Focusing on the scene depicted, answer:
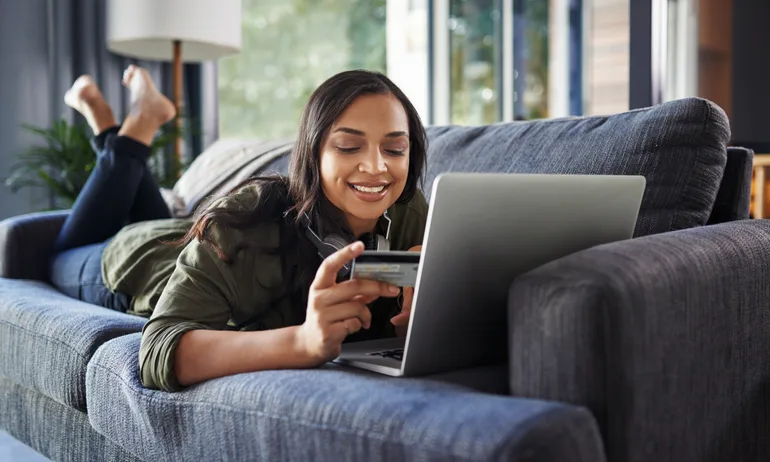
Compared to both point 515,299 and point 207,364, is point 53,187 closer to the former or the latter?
point 207,364

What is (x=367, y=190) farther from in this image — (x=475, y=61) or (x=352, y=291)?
(x=475, y=61)

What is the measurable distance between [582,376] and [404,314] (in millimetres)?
387

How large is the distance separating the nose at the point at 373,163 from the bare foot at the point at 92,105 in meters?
1.43

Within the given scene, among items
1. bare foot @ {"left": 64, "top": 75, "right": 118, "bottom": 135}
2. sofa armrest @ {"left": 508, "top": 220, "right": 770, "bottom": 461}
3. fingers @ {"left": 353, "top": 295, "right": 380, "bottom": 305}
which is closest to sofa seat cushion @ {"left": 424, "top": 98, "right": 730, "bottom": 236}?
sofa armrest @ {"left": 508, "top": 220, "right": 770, "bottom": 461}

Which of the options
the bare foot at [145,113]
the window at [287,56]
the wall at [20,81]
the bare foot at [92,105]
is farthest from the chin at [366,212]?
the window at [287,56]

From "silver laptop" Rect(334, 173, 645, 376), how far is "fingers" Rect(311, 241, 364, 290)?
82 millimetres

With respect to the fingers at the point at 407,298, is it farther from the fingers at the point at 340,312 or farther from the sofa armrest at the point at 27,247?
the sofa armrest at the point at 27,247

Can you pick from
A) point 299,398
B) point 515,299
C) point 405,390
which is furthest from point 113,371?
point 515,299

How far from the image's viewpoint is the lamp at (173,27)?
11.3 ft

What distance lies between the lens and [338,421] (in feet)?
3.07

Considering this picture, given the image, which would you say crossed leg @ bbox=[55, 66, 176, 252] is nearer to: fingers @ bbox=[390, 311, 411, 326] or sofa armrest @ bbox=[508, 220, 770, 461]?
fingers @ bbox=[390, 311, 411, 326]

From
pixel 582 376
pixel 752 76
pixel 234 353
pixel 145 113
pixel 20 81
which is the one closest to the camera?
pixel 582 376

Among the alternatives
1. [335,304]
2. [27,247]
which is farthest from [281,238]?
[27,247]

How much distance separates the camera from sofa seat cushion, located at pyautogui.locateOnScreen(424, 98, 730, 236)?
4.74 ft
